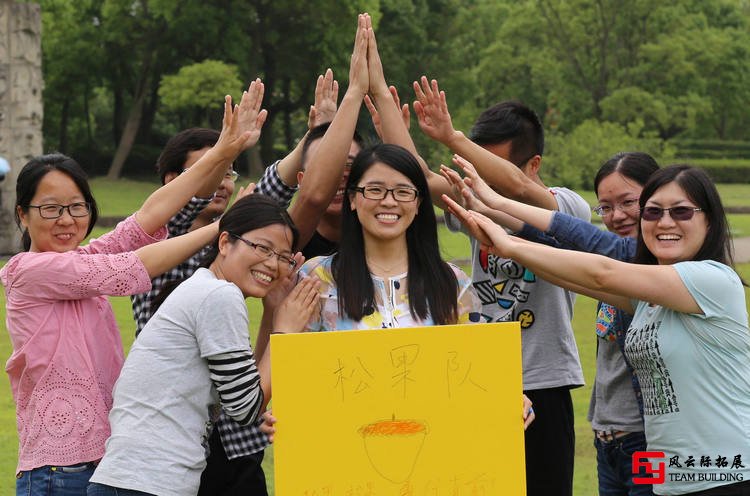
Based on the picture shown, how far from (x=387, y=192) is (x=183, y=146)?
→ 1057 mm

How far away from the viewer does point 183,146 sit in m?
4.18

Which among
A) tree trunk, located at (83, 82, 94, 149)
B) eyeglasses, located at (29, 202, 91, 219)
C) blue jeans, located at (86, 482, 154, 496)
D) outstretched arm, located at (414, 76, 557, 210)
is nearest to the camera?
blue jeans, located at (86, 482, 154, 496)

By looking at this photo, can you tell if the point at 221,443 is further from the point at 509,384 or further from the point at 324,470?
the point at 509,384

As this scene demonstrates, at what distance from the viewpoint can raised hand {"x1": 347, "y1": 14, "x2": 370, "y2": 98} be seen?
3.89 meters

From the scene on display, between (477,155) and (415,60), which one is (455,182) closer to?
(477,155)

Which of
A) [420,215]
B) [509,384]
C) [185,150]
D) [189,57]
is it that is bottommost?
[509,384]

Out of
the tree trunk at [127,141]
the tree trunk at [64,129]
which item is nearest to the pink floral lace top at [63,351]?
the tree trunk at [127,141]

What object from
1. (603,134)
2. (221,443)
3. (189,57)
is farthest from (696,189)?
(189,57)

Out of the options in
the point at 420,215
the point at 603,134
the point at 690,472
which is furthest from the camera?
the point at 603,134

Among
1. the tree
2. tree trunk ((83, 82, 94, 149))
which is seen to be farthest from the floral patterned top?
tree trunk ((83, 82, 94, 149))

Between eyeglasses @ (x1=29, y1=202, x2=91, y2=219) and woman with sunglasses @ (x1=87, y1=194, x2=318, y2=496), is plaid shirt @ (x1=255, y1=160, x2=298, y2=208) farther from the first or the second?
woman with sunglasses @ (x1=87, y1=194, x2=318, y2=496)

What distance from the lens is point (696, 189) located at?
330cm

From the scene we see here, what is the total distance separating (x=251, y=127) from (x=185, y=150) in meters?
0.35

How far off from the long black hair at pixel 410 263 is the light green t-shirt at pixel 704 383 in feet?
2.22
